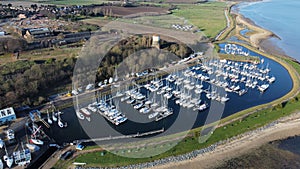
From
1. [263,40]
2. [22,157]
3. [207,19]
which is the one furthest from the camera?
[207,19]

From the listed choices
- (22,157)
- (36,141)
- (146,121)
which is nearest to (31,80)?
(36,141)

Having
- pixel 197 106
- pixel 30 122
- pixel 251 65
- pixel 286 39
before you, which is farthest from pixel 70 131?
pixel 286 39

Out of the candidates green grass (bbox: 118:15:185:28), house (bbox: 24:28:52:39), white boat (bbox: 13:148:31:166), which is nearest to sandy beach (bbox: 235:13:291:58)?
green grass (bbox: 118:15:185:28)

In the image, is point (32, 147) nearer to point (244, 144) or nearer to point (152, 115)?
point (152, 115)

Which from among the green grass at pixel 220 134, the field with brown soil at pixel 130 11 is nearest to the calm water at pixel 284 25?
the green grass at pixel 220 134

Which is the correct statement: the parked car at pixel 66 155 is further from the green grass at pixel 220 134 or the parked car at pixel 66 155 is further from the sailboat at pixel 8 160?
the sailboat at pixel 8 160

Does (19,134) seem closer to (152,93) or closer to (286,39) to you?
(152,93)

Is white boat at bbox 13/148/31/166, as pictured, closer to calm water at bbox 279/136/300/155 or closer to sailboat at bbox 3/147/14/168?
sailboat at bbox 3/147/14/168
